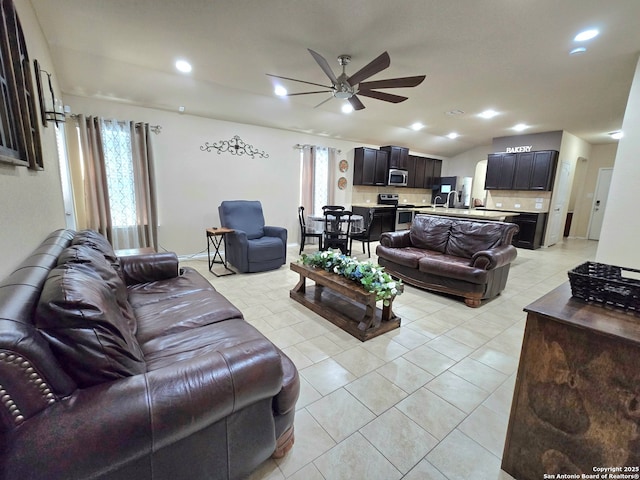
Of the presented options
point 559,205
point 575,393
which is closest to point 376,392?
point 575,393

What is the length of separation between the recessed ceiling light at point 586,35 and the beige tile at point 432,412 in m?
3.32

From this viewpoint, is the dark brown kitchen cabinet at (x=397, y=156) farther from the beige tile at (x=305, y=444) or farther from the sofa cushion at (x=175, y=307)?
the beige tile at (x=305, y=444)

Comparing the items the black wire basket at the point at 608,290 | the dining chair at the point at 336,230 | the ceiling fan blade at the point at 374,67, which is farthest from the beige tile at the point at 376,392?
the dining chair at the point at 336,230

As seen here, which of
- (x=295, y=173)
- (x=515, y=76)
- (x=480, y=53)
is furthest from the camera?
(x=295, y=173)

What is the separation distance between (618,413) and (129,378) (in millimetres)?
1733

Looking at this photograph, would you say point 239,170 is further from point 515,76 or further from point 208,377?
point 208,377

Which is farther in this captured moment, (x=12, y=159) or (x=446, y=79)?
(x=446, y=79)

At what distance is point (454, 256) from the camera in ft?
12.6

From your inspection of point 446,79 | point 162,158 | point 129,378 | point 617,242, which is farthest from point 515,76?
point 162,158

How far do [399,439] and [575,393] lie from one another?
83 cm

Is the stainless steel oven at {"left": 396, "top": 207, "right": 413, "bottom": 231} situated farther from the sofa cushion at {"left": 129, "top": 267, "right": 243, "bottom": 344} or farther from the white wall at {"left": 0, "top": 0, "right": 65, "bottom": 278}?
the white wall at {"left": 0, "top": 0, "right": 65, "bottom": 278}

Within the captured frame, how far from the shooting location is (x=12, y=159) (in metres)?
1.27

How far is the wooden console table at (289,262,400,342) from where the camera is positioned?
2.48m

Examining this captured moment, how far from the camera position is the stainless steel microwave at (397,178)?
7336 millimetres
